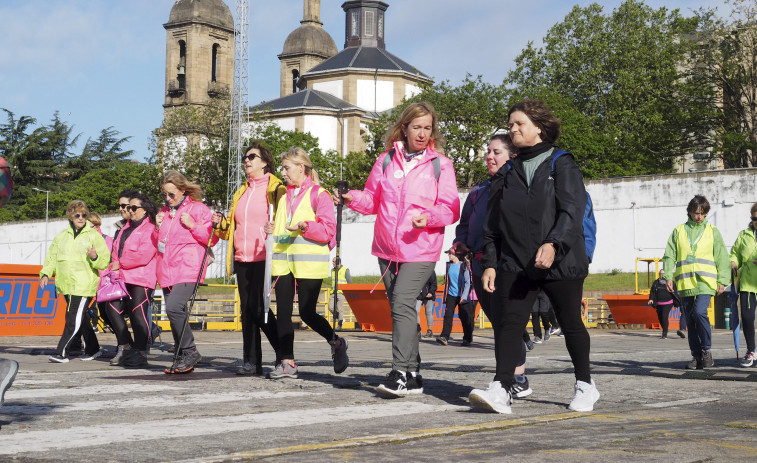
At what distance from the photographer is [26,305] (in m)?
17.7

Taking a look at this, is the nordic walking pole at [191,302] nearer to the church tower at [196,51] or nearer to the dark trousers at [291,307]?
the dark trousers at [291,307]

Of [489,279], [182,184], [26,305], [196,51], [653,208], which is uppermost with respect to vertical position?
[196,51]

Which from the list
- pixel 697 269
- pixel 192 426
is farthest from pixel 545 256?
pixel 697 269

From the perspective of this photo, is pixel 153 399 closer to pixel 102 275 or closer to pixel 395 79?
pixel 102 275

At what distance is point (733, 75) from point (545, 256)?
52.3 m

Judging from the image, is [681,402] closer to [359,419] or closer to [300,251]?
[359,419]

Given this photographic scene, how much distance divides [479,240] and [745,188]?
40556 millimetres

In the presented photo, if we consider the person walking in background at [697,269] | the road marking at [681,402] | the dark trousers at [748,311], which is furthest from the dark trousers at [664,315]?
the road marking at [681,402]

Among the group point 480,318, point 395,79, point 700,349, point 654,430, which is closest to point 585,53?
point 395,79

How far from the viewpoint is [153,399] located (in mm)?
6605

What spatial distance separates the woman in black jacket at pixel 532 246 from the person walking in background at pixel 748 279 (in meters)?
5.22

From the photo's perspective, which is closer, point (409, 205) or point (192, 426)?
point (192, 426)

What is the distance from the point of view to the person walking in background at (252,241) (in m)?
8.62

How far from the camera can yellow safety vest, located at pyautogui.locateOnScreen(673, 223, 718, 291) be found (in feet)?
34.0
